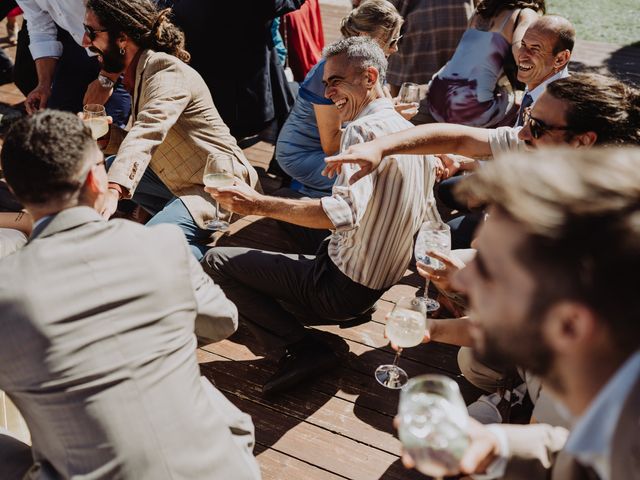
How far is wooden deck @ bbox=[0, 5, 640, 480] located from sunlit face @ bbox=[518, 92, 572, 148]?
1149 mm

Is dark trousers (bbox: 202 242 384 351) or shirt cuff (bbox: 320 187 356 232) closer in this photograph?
shirt cuff (bbox: 320 187 356 232)

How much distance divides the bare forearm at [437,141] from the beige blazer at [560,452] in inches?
46.9

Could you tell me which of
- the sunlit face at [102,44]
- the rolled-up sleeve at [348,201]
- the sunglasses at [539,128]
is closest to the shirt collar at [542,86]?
the sunglasses at [539,128]

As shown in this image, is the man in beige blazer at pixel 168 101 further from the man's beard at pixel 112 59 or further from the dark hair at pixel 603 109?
the dark hair at pixel 603 109

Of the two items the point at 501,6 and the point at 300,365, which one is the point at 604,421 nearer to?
the point at 300,365

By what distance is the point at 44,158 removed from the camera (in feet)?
5.32

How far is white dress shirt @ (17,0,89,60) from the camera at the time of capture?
383cm

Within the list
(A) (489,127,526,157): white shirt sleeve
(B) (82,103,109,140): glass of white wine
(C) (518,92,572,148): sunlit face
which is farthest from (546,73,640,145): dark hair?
(B) (82,103,109,140): glass of white wine

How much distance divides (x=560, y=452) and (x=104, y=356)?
3.51ft

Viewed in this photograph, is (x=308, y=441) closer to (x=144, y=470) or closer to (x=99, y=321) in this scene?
(x=144, y=470)

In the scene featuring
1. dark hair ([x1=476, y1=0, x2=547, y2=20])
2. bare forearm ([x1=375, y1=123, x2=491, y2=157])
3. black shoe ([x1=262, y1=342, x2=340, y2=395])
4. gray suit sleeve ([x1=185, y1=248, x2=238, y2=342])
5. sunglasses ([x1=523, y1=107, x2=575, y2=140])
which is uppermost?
dark hair ([x1=476, y1=0, x2=547, y2=20])

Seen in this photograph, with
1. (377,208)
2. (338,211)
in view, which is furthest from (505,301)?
(377,208)

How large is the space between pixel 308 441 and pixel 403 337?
2.02ft

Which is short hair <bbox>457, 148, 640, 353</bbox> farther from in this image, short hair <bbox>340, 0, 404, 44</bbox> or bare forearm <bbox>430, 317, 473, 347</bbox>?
short hair <bbox>340, 0, 404, 44</bbox>
